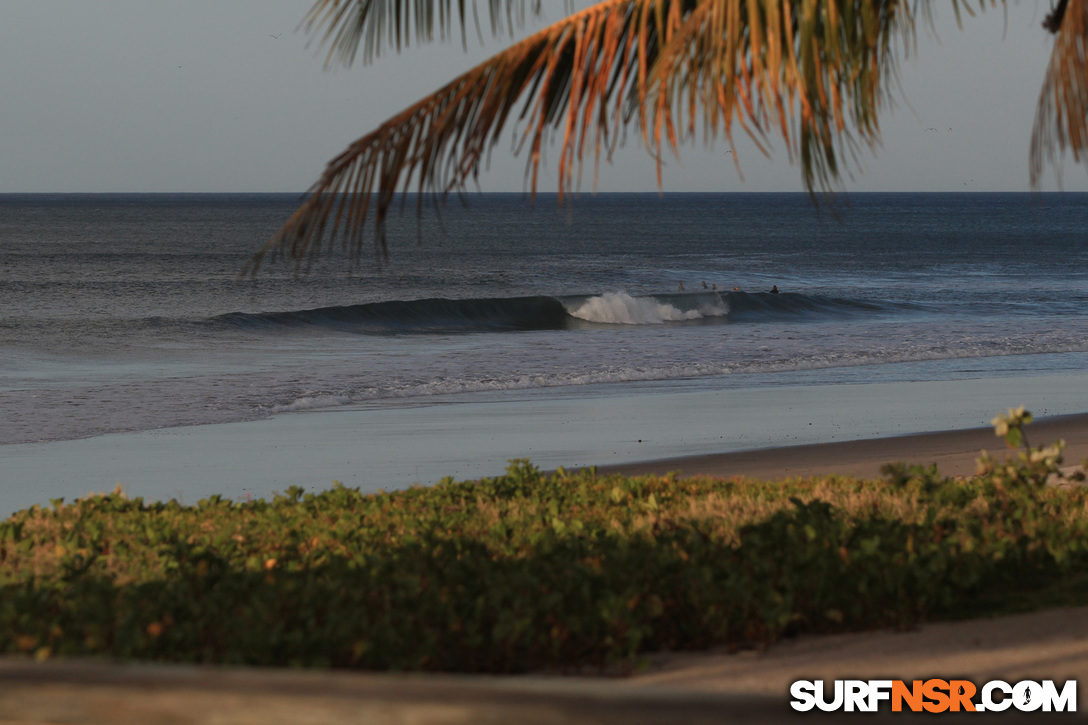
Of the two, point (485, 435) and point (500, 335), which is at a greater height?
point (500, 335)

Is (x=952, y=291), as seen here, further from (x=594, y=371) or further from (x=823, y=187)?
(x=823, y=187)

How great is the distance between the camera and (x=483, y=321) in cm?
3347

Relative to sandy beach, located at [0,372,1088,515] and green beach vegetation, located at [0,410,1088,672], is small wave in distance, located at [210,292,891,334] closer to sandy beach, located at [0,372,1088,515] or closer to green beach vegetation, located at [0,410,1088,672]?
sandy beach, located at [0,372,1088,515]

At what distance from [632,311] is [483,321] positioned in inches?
199

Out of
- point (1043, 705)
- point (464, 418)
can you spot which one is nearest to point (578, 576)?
point (1043, 705)

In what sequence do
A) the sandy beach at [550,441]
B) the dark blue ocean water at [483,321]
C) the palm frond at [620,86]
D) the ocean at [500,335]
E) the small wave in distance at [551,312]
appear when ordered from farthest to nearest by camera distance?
the small wave in distance at [551,312] < the dark blue ocean water at [483,321] < the ocean at [500,335] < the sandy beach at [550,441] < the palm frond at [620,86]

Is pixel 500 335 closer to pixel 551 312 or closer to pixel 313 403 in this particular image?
pixel 551 312

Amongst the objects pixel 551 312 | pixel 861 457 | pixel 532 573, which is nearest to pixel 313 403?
pixel 861 457

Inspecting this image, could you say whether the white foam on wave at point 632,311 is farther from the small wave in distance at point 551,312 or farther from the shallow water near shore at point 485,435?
the shallow water near shore at point 485,435

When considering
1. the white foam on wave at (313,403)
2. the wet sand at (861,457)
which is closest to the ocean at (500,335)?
the white foam on wave at (313,403)

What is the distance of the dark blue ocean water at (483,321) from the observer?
55.3 ft

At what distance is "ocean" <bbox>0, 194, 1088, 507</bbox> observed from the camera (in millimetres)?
13906

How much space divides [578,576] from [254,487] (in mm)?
6538

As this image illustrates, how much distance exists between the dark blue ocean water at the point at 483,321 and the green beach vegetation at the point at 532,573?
1309mm
